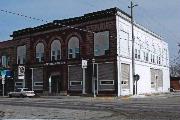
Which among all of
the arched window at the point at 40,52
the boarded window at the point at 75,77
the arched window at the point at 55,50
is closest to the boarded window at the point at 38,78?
the arched window at the point at 40,52

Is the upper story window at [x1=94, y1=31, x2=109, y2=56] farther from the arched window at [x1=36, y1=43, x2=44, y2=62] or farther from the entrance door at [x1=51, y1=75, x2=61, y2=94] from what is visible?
the arched window at [x1=36, y1=43, x2=44, y2=62]

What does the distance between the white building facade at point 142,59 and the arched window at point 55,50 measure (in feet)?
32.7

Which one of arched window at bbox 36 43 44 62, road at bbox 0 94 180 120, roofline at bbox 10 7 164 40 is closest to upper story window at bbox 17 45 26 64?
roofline at bbox 10 7 164 40

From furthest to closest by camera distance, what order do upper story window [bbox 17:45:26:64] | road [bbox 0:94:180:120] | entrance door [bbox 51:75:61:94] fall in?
upper story window [bbox 17:45:26:64]
entrance door [bbox 51:75:61:94]
road [bbox 0:94:180:120]

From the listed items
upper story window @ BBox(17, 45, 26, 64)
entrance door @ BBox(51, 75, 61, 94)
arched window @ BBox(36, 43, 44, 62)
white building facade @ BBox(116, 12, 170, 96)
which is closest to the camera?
white building facade @ BBox(116, 12, 170, 96)

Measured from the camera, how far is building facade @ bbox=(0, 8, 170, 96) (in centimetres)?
4788

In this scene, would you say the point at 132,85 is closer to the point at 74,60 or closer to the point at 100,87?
the point at 100,87

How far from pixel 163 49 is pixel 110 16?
26293mm

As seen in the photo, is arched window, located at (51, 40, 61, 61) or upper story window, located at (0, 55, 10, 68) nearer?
arched window, located at (51, 40, 61, 61)

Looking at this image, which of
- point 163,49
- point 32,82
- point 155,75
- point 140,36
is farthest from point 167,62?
point 32,82

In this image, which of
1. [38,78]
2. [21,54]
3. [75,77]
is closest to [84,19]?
[75,77]

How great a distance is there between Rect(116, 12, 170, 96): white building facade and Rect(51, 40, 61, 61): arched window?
9.95 m

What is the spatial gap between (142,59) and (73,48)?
11573 mm

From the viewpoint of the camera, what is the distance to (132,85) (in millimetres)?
51406
